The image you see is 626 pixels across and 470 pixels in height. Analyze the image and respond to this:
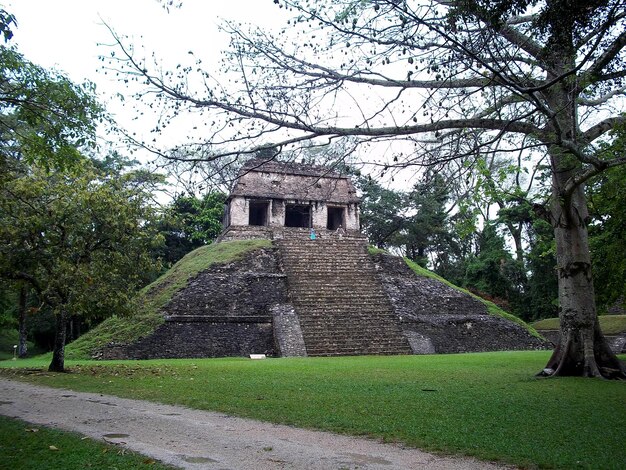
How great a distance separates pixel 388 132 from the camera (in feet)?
21.6

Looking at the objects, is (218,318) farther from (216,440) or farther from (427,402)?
(216,440)

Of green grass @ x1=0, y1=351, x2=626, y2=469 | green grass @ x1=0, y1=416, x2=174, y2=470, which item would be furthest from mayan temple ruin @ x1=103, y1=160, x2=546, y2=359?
green grass @ x1=0, y1=416, x2=174, y2=470

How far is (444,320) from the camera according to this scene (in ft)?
52.4

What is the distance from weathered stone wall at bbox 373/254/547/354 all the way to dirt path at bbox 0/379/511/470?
1039 centimetres

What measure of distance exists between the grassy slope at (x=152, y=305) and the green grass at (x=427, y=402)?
389 centimetres

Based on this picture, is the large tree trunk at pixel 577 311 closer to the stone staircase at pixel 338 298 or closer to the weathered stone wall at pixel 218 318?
the stone staircase at pixel 338 298

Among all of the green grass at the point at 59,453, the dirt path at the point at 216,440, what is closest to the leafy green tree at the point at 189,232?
the dirt path at the point at 216,440

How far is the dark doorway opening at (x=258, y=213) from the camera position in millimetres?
23473

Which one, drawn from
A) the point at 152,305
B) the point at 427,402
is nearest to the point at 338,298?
the point at 152,305

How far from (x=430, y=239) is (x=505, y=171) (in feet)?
69.2

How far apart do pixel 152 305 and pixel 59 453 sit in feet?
39.2

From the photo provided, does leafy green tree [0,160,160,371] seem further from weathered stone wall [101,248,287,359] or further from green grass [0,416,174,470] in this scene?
green grass [0,416,174,470]

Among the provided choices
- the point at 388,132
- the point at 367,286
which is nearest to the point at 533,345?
the point at 367,286

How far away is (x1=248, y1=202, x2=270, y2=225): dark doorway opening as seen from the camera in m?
23.5
